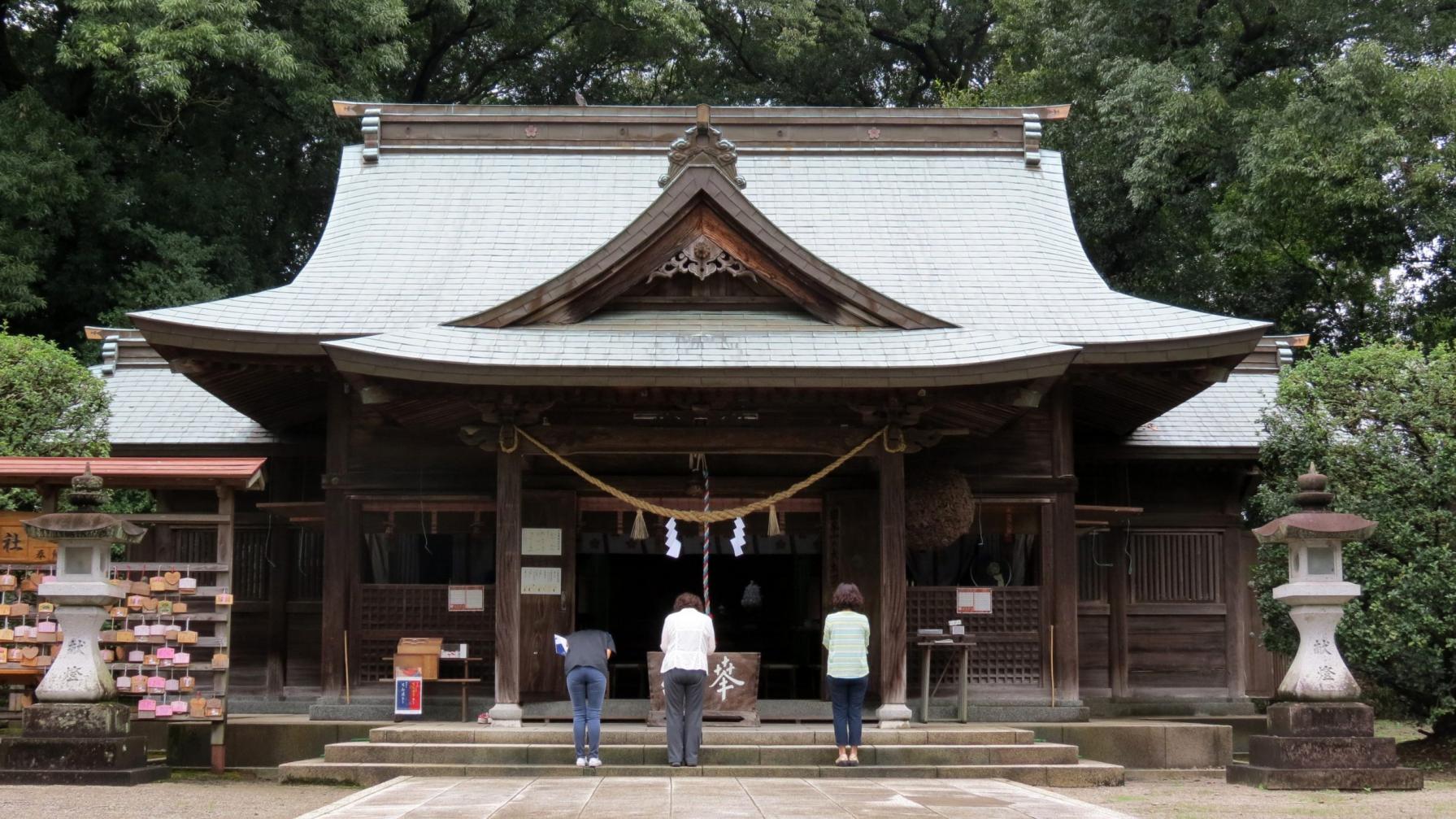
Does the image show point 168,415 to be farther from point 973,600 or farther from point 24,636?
point 973,600

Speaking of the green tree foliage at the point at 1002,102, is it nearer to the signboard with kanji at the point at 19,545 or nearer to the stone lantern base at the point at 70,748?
the signboard with kanji at the point at 19,545

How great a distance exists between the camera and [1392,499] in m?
15.0

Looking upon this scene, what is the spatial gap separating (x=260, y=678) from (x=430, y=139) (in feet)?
24.7

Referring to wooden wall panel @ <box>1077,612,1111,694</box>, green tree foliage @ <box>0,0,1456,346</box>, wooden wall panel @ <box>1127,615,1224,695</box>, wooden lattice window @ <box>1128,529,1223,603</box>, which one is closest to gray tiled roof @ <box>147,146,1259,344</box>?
wooden lattice window @ <box>1128,529,1223,603</box>

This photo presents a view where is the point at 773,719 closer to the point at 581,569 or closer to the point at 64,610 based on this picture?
the point at 581,569

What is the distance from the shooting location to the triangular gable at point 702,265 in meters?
14.8

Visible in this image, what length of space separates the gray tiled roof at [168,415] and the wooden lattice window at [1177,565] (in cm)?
1056

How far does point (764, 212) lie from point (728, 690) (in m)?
7.42

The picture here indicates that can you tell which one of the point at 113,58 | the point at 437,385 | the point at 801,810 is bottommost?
the point at 801,810

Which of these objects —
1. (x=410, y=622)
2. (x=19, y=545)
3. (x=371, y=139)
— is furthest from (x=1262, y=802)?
(x=371, y=139)

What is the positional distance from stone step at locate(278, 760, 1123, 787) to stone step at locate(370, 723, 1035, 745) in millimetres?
466

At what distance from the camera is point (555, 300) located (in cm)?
1491

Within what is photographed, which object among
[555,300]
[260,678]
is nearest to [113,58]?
[260,678]

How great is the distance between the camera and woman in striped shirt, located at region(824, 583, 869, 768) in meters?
12.8
